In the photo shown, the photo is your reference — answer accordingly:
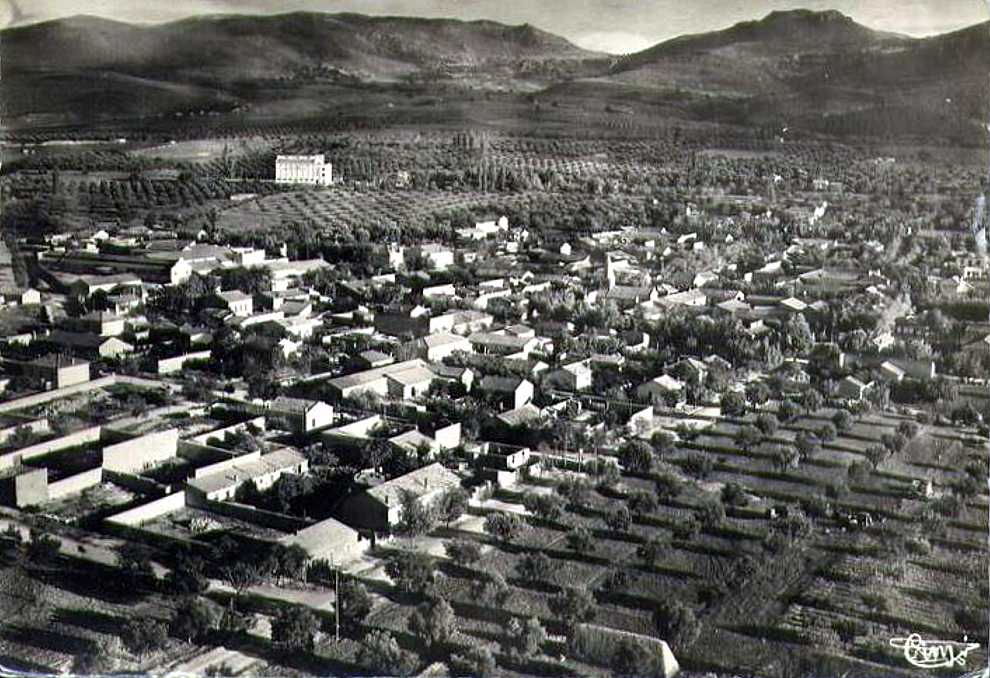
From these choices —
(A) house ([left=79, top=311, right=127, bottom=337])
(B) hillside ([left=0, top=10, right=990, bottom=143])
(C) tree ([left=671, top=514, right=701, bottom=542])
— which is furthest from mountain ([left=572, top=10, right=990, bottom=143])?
(A) house ([left=79, top=311, right=127, bottom=337])

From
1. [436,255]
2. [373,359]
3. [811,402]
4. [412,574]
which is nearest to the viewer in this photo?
[412,574]

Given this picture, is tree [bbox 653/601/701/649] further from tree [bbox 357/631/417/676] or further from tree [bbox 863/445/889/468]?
tree [bbox 863/445/889/468]

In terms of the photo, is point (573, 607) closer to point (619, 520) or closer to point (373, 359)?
point (619, 520)

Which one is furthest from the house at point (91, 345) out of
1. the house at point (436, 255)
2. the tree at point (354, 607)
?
the tree at point (354, 607)

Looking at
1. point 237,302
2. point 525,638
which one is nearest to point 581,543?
point 525,638

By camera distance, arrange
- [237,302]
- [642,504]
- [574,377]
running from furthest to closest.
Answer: [237,302]
[574,377]
[642,504]

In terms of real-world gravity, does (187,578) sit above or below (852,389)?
below

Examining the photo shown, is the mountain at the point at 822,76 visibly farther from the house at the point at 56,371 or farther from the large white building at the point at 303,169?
the house at the point at 56,371
